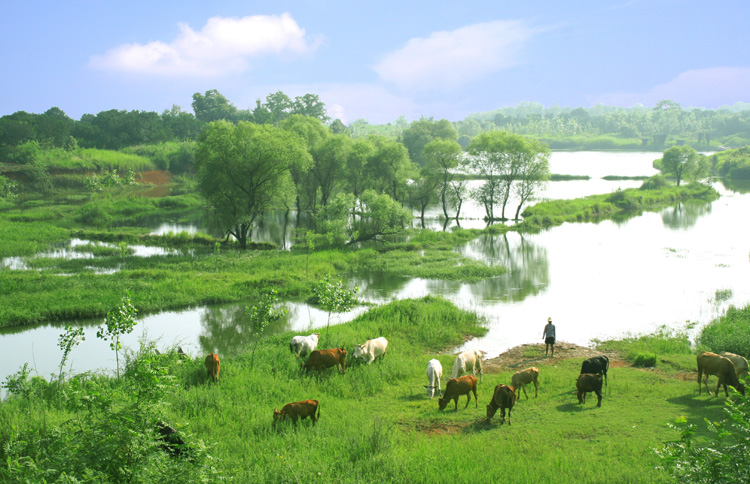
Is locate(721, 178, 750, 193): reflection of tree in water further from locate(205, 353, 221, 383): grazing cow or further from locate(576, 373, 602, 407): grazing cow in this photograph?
locate(205, 353, 221, 383): grazing cow

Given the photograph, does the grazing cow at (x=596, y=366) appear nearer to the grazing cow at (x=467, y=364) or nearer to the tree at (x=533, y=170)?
the grazing cow at (x=467, y=364)

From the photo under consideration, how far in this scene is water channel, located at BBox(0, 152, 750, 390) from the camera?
18.9 meters

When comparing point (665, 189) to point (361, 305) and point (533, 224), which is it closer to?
point (533, 224)

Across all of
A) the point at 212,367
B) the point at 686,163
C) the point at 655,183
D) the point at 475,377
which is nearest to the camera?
the point at 475,377

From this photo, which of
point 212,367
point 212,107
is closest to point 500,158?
point 212,367

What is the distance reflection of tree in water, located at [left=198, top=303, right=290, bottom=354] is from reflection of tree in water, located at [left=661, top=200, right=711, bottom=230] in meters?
40.5

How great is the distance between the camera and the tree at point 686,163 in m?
73.4

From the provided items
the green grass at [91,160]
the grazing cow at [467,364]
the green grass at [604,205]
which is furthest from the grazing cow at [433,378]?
the green grass at [91,160]

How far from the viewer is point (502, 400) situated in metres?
11.1

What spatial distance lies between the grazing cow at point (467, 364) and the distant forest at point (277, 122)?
75.7m

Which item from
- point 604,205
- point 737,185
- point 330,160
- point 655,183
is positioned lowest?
point 604,205

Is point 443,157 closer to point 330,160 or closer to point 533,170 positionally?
point 533,170

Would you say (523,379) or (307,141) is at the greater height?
(307,141)

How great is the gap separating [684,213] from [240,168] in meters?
47.2
